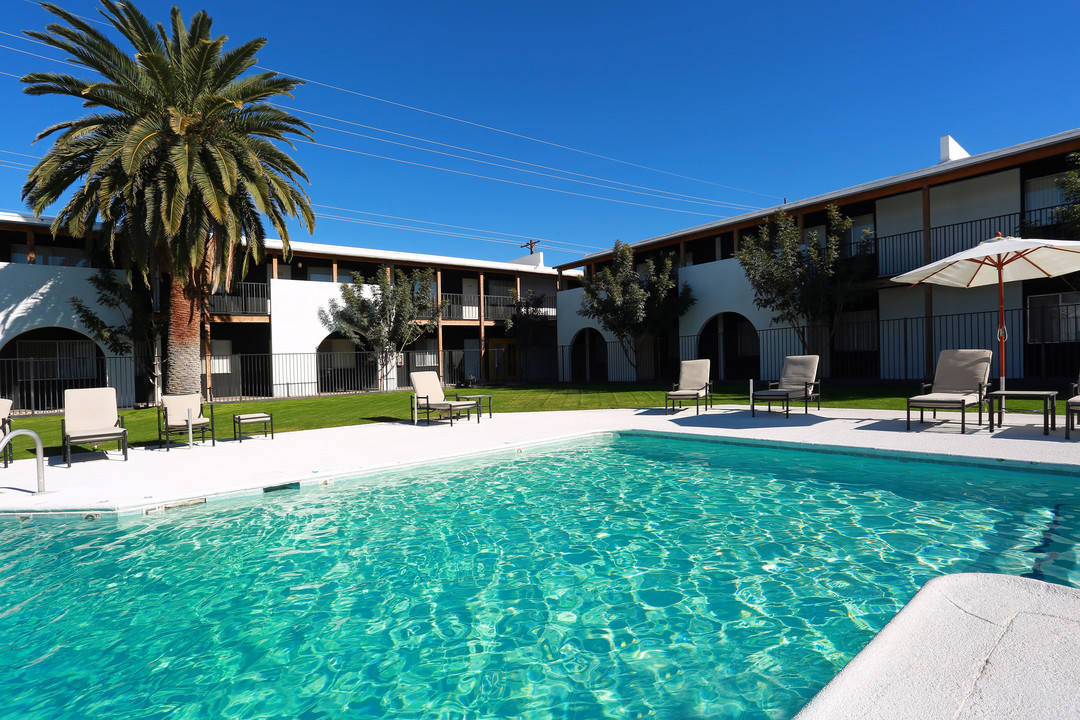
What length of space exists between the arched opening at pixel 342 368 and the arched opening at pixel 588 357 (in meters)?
8.88

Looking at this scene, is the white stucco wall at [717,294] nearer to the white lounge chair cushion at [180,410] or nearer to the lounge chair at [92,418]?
the white lounge chair cushion at [180,410]

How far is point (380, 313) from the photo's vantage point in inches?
882

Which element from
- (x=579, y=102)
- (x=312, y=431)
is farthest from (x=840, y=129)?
(x=312, y=431)

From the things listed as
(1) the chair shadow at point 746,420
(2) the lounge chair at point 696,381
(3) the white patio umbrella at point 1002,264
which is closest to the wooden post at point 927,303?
(3) the white patio umbrella at point 1002,264

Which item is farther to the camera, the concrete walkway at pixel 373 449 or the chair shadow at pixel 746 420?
the chair shadow at pixel 746 420

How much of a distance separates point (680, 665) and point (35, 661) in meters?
3.36

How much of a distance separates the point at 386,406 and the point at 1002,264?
13.8 meters

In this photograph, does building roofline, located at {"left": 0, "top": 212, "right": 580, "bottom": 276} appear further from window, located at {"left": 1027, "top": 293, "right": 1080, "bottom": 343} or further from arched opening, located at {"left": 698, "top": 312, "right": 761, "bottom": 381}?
window, located at {"left": 1027, "top": 293, "right": 1080, "bottom": 343}

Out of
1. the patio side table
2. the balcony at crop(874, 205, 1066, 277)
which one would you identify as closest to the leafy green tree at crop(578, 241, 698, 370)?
the balcony at crop(874, 205, 1066, 277)

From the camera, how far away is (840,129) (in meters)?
19.4

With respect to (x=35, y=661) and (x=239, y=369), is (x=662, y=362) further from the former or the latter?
(x=35, y=661)

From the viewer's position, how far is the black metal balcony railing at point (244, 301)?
20.5 metres

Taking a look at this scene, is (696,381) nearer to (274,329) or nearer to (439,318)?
(439,318)

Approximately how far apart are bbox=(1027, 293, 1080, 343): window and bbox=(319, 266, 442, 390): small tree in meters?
19.6
